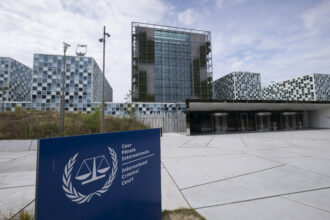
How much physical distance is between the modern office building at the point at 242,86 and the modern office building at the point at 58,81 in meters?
76.2

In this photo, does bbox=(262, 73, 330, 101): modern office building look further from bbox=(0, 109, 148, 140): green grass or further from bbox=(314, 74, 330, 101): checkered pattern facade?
bbox=(0, 109, 148, 140): green grass

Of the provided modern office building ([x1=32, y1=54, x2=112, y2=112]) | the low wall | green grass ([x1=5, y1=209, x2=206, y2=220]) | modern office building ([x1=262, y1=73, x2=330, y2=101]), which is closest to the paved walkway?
green grass ([x1=5, y1=209, x2=206, y2=220])

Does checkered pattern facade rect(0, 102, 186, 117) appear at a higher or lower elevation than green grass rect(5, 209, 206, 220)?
higher

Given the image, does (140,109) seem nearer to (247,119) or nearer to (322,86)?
(247,119)

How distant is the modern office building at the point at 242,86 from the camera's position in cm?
8625

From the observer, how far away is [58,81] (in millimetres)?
44719

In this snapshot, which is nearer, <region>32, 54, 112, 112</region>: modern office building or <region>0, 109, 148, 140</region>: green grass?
<region>0, 109, 148, 140</region>: green grass

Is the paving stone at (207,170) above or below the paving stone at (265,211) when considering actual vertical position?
below

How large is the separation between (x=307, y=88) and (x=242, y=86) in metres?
28.8

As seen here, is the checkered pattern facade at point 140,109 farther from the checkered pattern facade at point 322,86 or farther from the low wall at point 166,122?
the checkered pattern facade at point 322,86

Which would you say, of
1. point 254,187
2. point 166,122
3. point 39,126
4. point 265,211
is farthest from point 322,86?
point 39,126

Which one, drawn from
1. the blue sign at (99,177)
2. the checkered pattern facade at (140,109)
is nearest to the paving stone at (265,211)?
the blue sign at (99,177)

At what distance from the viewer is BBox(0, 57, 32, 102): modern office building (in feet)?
171

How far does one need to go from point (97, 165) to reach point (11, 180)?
14.8 ft
